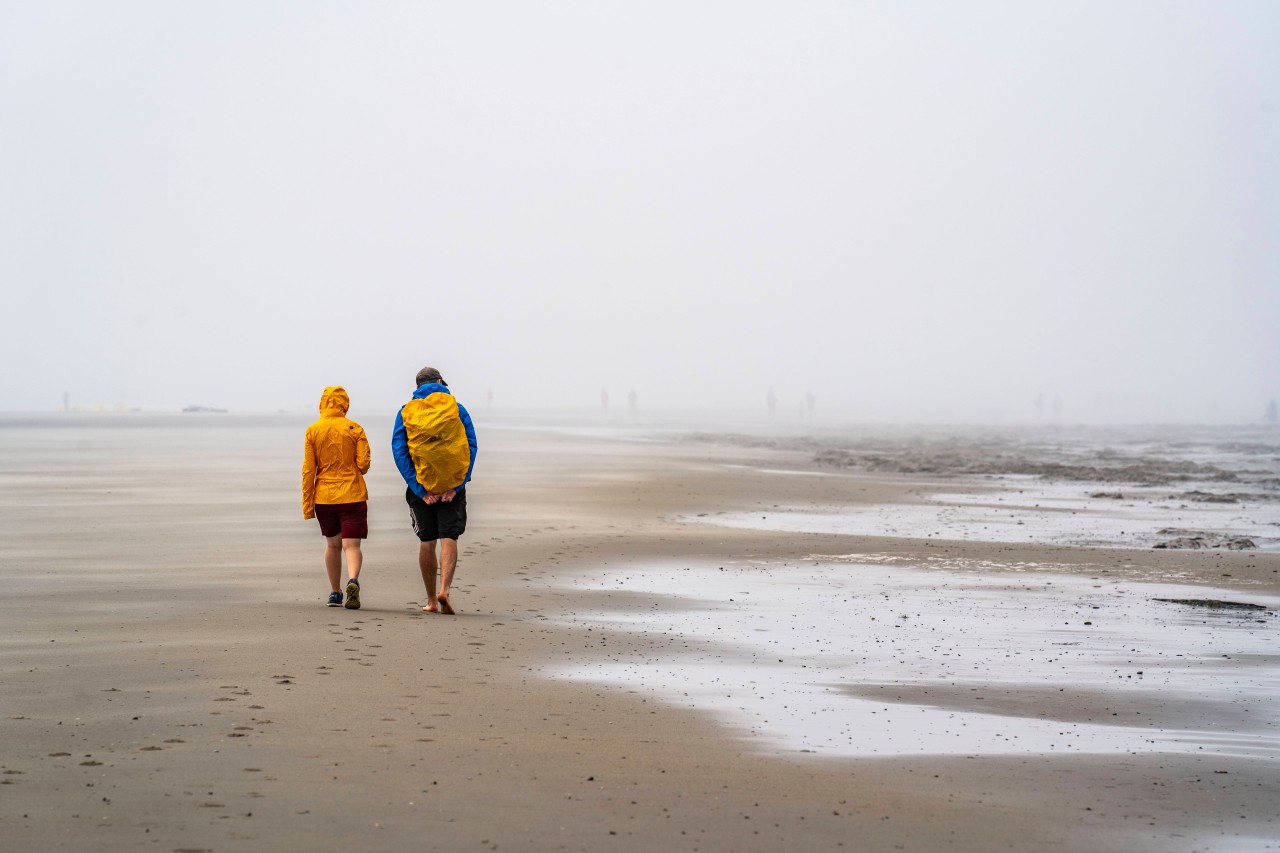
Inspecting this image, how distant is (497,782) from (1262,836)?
3.13m

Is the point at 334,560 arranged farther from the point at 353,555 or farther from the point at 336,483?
the point at 336,483

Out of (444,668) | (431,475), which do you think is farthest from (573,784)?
(431,475)

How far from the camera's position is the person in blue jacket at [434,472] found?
10492mm

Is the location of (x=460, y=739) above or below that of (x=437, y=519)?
below

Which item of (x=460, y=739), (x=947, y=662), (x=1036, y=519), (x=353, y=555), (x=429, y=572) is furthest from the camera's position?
(x=1036, y=519)

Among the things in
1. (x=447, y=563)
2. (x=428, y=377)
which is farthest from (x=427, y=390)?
(x=447, y=563)

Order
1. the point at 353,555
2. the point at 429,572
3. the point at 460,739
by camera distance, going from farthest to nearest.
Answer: the point at 353,555, the point at 429,572, the point at 460,739

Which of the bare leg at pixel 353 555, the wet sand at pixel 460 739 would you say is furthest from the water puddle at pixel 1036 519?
the bare leg at pixel 353 555

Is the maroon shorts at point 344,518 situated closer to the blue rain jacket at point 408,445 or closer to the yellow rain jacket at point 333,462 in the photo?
the yellow rain jacket at point 333,462

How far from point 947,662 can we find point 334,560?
16.3ft

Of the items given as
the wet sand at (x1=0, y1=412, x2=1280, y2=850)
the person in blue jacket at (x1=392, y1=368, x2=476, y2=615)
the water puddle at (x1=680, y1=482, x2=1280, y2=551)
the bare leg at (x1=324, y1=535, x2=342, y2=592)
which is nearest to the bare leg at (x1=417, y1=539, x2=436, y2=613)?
the person in blue jacket at (x1=392, y1=368, x2=476, y2=615)

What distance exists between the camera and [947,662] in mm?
8891

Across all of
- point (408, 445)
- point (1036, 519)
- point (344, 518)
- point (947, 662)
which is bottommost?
point (1036, 519)

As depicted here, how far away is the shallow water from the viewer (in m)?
6.92
